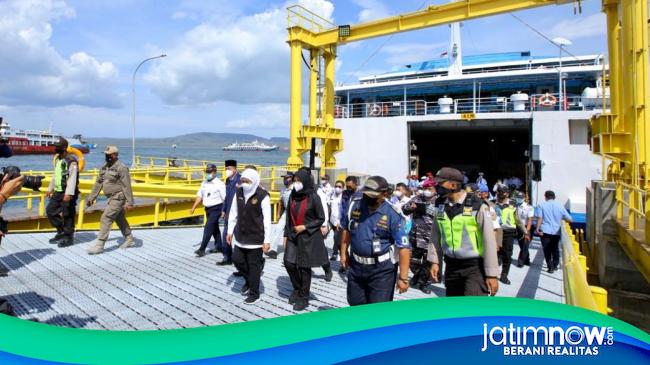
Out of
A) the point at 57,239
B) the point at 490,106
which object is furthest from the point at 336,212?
the point at 490,106

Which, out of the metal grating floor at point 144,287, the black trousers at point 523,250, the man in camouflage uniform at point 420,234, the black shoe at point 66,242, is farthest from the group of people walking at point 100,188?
the black trousers at point 523,250

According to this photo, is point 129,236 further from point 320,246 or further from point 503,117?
point 503,117

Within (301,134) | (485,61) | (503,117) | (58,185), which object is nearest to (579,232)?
(503,117)

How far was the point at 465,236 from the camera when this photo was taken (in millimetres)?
3393

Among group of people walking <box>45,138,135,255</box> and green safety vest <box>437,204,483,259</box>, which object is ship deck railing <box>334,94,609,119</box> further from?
green safety vest <box>437,204,483,259</box>

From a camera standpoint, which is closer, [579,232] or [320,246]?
[320,246]

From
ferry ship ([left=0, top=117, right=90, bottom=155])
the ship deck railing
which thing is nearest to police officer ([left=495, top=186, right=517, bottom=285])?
the ship deck railing

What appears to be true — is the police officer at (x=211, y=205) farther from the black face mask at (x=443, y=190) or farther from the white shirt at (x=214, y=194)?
the black face mask at (x=443, y=190)

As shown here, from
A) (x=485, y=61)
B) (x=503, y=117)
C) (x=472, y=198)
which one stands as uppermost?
(x=485, y=61)

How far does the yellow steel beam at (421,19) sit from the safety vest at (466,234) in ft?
→ 36.4

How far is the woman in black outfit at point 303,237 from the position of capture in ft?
14.4

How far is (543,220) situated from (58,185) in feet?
26.9

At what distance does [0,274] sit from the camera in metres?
5.01

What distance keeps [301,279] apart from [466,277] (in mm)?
1802
